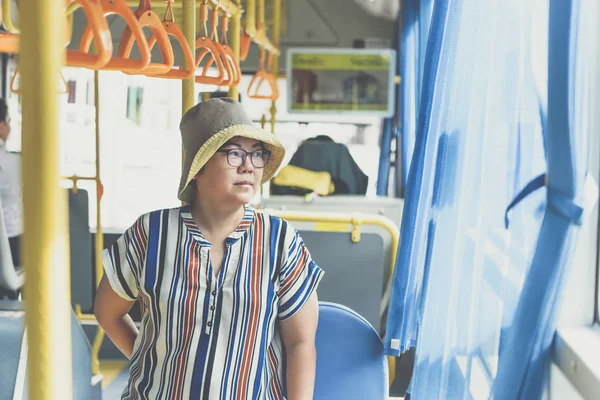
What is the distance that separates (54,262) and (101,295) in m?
0.93

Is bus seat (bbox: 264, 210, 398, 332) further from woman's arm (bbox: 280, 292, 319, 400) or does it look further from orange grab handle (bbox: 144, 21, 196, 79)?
woman's arm (bbox: 280, 292, 319, 400)

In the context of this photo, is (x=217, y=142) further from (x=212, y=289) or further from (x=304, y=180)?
(x=304, y=180)

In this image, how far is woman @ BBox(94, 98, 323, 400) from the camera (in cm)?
139

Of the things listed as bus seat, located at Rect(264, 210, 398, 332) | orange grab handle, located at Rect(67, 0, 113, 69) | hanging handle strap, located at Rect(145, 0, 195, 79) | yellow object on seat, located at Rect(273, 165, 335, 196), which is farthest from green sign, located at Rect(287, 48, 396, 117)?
orange grab handle, located at Rect(67, 0, 113, 69)

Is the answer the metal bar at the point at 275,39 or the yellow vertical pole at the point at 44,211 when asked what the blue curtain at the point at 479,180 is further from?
the metal bar at the point at 275,39

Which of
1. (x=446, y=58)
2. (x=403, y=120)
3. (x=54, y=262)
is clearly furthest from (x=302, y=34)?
(x=54, y=262)

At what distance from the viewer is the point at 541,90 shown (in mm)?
1509

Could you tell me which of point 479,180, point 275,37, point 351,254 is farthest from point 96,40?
point 275,37

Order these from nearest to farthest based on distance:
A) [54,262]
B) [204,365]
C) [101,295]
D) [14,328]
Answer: [54,262] < [204,365] < [101,295] < [14,328]

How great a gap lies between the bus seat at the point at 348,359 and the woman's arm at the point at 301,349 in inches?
14.3

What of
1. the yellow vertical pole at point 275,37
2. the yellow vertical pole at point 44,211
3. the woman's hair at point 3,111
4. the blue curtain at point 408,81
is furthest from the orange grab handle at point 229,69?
the blue curtain at point 408,81

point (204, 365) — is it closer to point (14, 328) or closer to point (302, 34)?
point (14, 328)

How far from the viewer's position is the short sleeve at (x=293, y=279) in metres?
1.45

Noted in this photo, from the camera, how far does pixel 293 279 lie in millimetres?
1455
